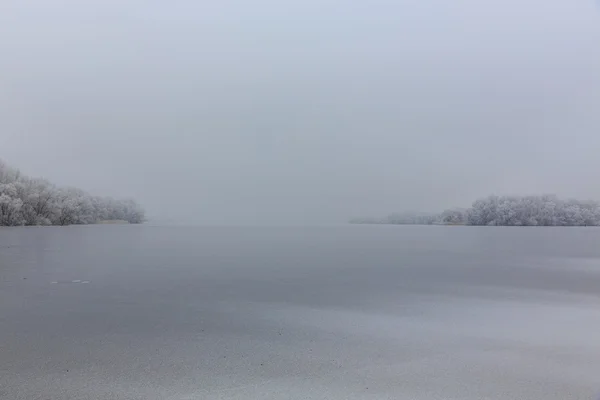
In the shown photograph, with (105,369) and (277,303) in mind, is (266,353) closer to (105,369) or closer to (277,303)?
(105,369)

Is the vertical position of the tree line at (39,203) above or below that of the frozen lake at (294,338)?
above

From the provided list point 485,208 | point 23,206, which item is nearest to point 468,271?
point 23,206

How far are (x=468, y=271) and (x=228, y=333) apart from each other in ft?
38.7

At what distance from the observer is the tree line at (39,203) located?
7188 cm

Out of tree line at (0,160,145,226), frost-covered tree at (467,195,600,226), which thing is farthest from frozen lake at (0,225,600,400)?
frost-covered tree at (467,195,600,226)

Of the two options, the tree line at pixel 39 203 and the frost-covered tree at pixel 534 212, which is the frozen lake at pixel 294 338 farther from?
the frost-covered tree at pixel 534 212

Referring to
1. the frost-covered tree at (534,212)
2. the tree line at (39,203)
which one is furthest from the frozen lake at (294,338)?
the frost-covered tree at (534,212)

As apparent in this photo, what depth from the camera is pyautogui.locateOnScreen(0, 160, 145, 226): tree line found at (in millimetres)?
71875

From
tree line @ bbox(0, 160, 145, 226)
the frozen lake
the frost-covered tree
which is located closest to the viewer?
the frozen lake

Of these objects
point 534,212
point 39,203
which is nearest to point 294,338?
point 39,203

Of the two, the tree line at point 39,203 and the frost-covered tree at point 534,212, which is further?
the frost-covered tree at point 534,212

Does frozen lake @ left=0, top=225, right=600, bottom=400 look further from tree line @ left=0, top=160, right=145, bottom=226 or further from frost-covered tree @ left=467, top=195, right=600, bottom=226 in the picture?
frost-covered tree @ left=467, top=195, right=600, bottom=226

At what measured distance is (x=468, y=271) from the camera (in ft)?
54.3

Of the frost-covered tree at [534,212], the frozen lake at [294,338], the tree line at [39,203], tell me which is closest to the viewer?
the frozen lake at [294,338]
